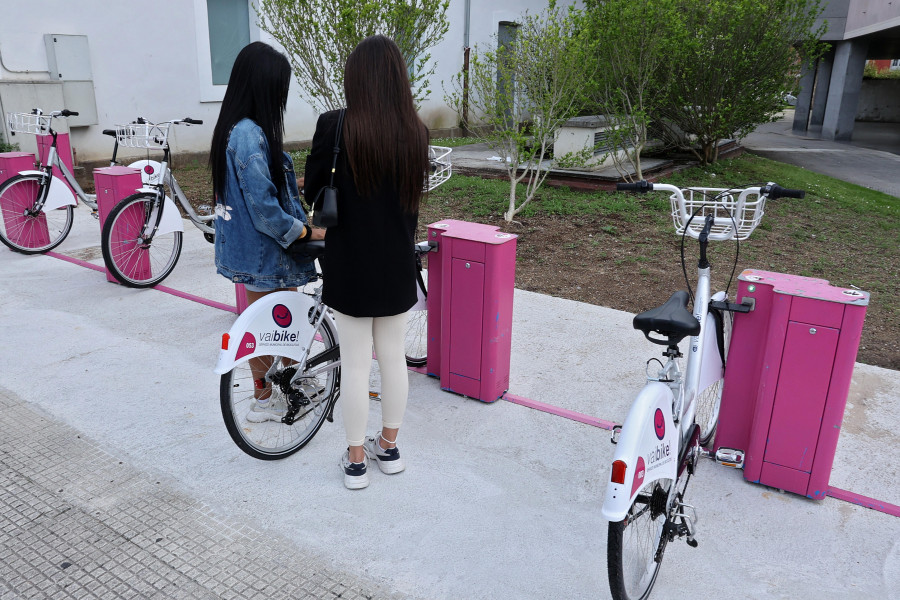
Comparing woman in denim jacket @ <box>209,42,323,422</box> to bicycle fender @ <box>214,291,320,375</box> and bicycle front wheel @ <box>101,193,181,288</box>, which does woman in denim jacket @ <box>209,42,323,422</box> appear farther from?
bicycle front wheel @ <box>101,193,181,288</box>

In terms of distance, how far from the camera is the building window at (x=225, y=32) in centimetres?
1127

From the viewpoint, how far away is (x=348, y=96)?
2762 millimetres

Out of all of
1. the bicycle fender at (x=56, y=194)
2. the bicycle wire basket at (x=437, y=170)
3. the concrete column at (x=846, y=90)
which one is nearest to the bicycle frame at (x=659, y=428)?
the bicycle wire basket at (x=437, y=170)

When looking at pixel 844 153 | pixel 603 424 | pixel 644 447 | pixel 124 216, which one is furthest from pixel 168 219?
pixel 844 153

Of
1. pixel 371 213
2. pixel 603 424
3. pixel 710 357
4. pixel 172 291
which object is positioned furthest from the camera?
pixel 172 291

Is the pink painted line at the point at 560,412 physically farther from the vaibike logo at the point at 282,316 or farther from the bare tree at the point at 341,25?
the bare tree at the point at 341,25

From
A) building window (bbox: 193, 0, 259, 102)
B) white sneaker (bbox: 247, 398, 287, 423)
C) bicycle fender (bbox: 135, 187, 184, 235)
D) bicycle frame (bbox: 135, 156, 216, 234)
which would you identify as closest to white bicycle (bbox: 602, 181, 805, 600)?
white sneaker (bbox: 247, 398, 287, 423)

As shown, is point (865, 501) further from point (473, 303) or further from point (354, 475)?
point (354, 475)

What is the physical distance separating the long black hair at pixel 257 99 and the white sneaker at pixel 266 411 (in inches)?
42.7

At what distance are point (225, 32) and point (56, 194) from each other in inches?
239

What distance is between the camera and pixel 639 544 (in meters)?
2.43

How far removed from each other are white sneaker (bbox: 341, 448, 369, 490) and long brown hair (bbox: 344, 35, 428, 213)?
4.02 feet

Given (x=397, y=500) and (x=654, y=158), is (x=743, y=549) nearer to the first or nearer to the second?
(x=397, y=500)

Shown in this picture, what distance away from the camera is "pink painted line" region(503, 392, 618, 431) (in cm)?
379
